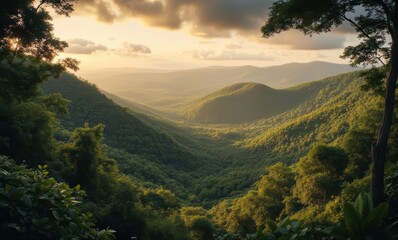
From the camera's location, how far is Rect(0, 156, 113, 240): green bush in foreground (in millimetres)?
5340

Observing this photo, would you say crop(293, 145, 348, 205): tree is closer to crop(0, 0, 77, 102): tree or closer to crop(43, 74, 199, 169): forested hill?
crop(0, 0, 77, 102): tree

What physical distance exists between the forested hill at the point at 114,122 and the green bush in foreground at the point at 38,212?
7933 cm

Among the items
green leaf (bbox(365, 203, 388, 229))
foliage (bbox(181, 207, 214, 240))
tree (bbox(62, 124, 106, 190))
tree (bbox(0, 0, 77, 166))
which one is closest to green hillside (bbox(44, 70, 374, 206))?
foliage (bbox(181, 207, 214, 240))

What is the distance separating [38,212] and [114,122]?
302 ft

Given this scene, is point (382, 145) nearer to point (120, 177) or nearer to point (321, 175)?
point (120, 177)

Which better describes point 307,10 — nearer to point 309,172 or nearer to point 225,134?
point 309,172

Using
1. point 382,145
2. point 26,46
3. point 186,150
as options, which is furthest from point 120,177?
point 186,150

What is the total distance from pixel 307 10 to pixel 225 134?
7049 inches

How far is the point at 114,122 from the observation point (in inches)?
3762

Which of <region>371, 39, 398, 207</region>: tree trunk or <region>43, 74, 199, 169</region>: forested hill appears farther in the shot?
<region>43, 74, 199, 169</region>: forested hill

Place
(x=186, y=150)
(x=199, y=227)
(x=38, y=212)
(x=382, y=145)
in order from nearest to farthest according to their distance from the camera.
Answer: (x=38, y=212)
(x=382, y=145)
(x=199, y=227)
(x=186, y=150)

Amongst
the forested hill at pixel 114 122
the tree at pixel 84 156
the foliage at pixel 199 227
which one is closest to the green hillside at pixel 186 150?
the forested hill at pixel 114 122

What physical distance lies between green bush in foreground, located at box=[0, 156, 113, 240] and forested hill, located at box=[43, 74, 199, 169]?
260 ft

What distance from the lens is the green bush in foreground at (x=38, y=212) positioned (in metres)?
5.34
